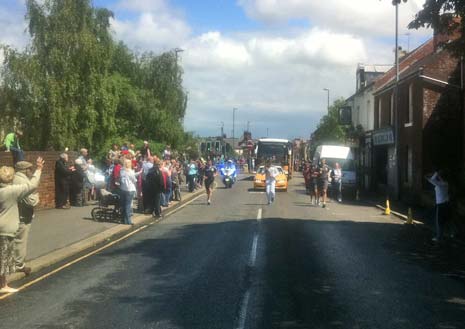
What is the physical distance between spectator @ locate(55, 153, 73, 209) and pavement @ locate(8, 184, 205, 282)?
387mm

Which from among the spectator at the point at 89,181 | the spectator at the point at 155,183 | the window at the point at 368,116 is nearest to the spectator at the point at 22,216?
the spectator at the point at 155,183

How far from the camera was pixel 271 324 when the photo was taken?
6984mm

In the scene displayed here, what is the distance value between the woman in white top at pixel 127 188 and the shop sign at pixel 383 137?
20.3m

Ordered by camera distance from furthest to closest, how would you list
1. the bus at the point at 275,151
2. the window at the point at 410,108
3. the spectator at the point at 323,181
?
the bus at the point at 275,151, the window at the point at 410,108, the spectator at the point at 323,181

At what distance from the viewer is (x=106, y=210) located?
57.3 feet

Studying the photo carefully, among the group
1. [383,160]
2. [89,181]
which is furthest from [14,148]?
[383,160]

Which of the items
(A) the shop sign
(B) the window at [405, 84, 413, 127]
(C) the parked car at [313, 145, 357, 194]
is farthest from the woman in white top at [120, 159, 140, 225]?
(A) the shop sign

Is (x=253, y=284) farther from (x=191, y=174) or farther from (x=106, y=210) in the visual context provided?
(x=191, y=174)

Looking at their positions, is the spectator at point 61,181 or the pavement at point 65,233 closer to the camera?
the pavement at point 65,233

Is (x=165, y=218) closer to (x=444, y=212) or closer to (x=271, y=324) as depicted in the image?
(x=444, y=212)

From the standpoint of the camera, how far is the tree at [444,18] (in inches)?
575

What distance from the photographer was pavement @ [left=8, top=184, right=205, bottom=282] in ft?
37.7

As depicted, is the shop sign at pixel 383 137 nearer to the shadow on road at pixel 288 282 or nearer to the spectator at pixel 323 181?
the spectator at pixel 323 181

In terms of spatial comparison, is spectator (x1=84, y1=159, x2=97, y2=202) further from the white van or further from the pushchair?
the white van
